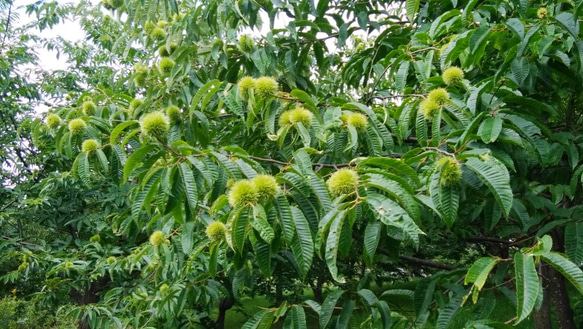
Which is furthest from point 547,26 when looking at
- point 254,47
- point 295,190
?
point 254,47

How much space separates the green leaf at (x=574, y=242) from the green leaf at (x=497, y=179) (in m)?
0.52

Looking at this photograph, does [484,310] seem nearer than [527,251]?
No

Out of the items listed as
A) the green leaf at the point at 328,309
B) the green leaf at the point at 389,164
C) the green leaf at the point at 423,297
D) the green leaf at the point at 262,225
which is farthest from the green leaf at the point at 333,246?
the green leaf at the point at 423,297

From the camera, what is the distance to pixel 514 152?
5.05 ft

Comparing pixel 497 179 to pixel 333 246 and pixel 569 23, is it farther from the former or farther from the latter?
pixel 569 23

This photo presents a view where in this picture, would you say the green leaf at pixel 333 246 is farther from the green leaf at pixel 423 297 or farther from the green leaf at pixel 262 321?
the green leaf at pixel 423 297

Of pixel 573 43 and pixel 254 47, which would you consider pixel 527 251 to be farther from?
pixel 254 47

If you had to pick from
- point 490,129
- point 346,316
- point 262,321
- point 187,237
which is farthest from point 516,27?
point 187,237

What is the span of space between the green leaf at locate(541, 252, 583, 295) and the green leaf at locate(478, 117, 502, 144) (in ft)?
1.39

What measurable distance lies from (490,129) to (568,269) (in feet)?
1.67

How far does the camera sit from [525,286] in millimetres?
817

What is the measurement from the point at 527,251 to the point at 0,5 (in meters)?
5.49

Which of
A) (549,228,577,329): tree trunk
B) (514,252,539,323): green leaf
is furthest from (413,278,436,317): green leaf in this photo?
(549,228,577,329): tree trunk

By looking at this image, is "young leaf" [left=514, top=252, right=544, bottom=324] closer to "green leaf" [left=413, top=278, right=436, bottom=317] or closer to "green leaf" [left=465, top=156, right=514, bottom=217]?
"green leaf" [left=465, top=156, right=514, bottom=217]
